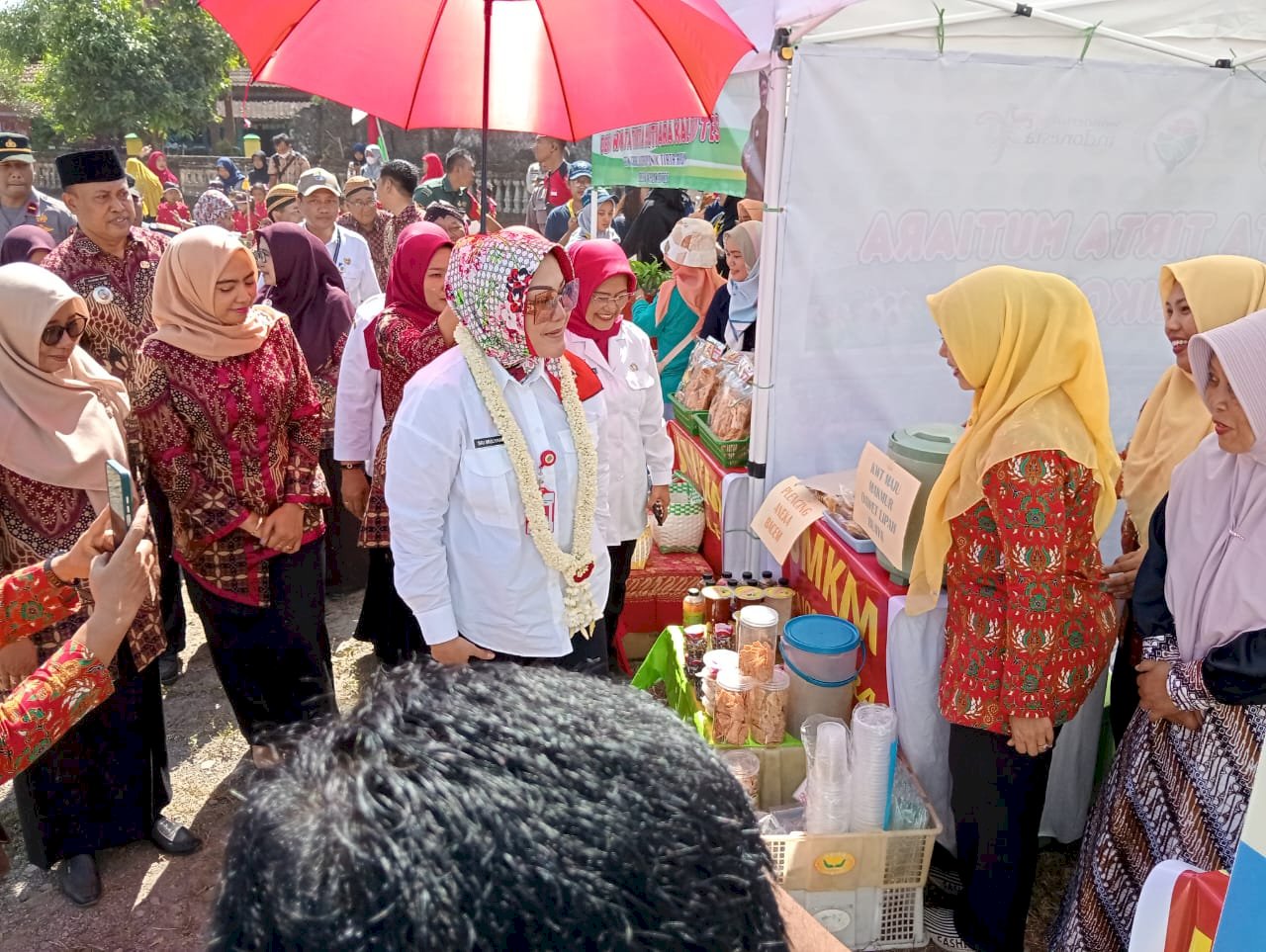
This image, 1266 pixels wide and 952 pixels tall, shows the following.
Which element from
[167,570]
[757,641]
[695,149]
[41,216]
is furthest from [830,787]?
[41,216]

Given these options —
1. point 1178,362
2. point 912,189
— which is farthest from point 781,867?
point 912,189

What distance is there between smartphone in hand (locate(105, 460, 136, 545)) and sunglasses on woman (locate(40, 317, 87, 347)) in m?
0.78

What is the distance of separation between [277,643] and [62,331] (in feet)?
3.63

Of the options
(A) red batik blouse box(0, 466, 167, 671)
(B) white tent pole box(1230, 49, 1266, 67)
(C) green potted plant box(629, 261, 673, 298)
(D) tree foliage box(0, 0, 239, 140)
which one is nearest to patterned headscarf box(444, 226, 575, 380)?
(A) red batik blouse box(0, 466, 167, 671)

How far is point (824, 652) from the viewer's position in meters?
2.57

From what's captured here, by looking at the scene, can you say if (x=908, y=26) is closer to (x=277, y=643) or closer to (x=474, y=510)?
(x=474, y=510)

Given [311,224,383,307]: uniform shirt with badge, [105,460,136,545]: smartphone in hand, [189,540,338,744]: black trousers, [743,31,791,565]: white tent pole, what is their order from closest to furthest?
[105,460,136,545]: smartphone in hand
[189,540,338,744]: black trousers
[743,31,791,565]: white tent pole
[311,224,383,307]: uniform shirt with badge

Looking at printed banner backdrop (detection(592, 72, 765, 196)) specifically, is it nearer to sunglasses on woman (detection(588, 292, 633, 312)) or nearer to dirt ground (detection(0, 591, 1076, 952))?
sunglasses on woman (detection(588, 292, 633, 312))

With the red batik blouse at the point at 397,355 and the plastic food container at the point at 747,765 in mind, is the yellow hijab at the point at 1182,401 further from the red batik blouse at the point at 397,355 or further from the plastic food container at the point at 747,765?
the red batik blouse at the point at 397,355

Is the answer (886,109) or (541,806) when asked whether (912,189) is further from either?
(541,806)

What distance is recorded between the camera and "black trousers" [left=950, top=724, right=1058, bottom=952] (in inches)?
84.9

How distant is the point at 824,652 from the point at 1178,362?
121 centimetres

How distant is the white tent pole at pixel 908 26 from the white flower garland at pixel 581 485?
4.81 feet

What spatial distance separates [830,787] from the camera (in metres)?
2.31
